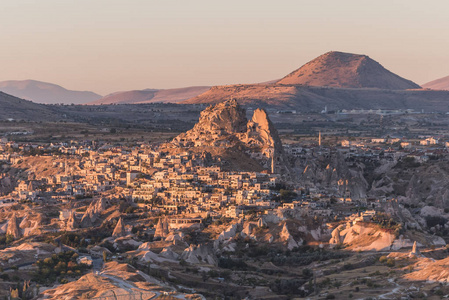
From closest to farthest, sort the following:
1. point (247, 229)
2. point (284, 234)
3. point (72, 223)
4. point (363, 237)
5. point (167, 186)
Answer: point (363, 237), point (284, 234), point (247, 229), point (72, 223), point (167, 186)

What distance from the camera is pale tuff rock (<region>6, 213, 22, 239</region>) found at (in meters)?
73.8

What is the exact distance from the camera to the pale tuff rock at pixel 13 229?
7385 cm

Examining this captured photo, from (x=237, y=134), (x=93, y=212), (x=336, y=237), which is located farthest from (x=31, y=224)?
(x=237, y=134)

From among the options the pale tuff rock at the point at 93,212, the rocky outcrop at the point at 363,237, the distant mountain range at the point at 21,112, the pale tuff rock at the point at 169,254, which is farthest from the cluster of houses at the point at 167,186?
the distant mountain range at the point at 21,112

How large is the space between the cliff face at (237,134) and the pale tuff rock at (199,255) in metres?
28.7

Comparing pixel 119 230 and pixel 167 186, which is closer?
pixel 119 230

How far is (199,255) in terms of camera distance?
2474 inches

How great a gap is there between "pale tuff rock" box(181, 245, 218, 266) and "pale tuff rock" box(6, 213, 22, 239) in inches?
604

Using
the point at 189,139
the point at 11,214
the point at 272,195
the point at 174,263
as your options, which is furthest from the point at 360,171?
the point at 174,263

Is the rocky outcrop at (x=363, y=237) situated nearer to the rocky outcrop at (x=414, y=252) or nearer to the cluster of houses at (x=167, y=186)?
the rocky outcrop at (x=414, y=252)

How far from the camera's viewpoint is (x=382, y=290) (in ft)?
177

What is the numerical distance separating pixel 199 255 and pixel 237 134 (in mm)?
36008

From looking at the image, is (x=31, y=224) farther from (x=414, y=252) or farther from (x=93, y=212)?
(x=414, y=252)

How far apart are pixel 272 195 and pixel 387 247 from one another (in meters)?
15.0
